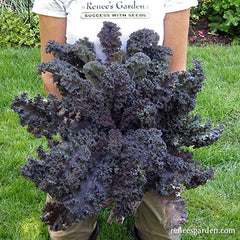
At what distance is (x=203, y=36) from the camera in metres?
5.44

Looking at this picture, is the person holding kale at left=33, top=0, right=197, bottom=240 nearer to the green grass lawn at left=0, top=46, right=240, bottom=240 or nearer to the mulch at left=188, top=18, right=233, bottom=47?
the green grass lawn at left=0, top=46, right=240, bottom=240

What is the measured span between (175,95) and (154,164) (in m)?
0.33

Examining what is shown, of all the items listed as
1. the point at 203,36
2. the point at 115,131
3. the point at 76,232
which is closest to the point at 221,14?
the point at 203,36

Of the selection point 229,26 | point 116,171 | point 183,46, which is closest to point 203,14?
→ point 229,26

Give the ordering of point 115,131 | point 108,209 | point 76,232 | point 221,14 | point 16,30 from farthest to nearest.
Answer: point 221,14 < point 16,30 < point 108,209 < point 76,232 < point 115,131

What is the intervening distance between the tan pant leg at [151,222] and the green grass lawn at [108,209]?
Result: 0.21 meters

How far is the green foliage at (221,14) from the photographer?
17.1 ft

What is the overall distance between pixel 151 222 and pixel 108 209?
524 mm

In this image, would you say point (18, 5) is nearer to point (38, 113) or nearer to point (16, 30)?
point (16, 30)

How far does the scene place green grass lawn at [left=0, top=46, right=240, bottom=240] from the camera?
7.34ft

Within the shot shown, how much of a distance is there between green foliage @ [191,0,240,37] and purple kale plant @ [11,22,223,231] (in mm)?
4333

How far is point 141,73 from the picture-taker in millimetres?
1393

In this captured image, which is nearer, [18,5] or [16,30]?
[16,30]

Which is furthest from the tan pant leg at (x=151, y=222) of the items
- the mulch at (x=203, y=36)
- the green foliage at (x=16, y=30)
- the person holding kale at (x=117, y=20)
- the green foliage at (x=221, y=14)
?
the green foliage at (x=221, y=14)
